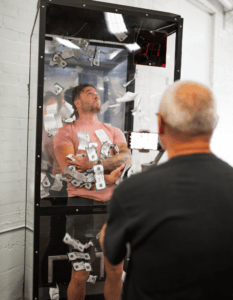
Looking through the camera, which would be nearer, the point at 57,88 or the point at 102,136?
the point at 57,88

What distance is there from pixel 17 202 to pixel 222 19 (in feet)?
10.9

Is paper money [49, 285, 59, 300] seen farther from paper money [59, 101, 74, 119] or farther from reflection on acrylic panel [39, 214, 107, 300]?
paper money [59, 101, 74, 119]

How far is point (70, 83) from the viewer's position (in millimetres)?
1886

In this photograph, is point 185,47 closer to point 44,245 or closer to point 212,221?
point 44,245

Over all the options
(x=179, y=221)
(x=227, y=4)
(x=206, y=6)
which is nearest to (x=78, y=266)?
(x=179, y=221)

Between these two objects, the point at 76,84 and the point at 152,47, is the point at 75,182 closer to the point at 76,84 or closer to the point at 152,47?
the point at 76,84

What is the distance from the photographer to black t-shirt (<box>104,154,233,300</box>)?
0.75 metres

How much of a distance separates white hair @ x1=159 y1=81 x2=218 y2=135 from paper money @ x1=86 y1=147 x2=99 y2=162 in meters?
1.11

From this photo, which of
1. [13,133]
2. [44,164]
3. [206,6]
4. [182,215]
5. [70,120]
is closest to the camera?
[182,215]

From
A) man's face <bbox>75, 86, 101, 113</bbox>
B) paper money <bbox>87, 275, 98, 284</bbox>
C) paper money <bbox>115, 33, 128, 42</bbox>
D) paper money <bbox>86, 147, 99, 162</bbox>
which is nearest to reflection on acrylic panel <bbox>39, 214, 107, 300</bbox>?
paper money <bbox>87, 275, 98, 284</bbox>

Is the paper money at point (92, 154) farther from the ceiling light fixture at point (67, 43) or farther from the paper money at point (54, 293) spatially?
the paper money at point (54, 293)

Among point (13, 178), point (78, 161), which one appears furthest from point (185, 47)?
point (13, 178)

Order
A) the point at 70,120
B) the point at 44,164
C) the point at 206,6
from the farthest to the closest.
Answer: the point at 206,6
the point at 70,120
the point at 44,164

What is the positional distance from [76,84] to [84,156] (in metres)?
0.50
